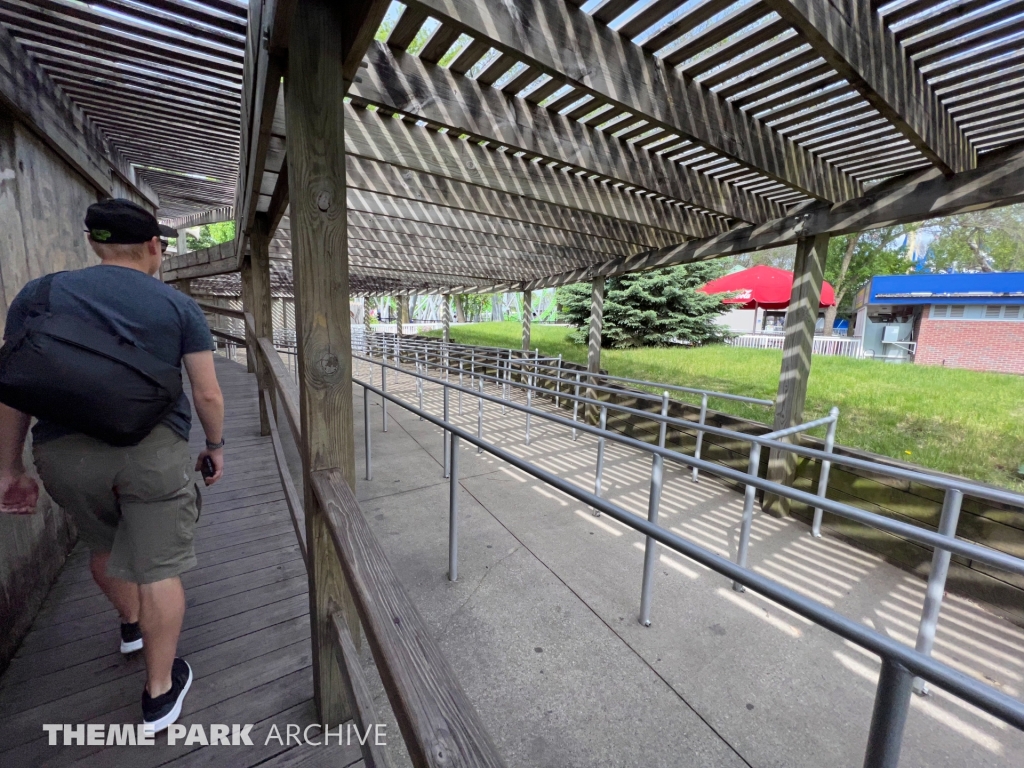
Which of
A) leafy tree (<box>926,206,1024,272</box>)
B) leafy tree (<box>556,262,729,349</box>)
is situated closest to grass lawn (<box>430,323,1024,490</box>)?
leafy tree (<box>556,262,729,349</box>)

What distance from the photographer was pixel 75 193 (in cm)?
248

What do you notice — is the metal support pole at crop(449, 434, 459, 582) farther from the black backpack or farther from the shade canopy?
the shade canopy

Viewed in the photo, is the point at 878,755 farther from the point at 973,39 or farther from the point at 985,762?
the point at 973,39

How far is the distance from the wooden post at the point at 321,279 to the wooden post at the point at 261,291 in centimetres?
288

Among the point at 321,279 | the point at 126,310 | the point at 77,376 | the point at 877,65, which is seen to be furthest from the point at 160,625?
the point at 877,65

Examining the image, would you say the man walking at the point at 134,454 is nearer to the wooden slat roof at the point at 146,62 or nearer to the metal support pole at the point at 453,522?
the wooden slat roof at the point at 146,62

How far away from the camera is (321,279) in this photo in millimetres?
1276

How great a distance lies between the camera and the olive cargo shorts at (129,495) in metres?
1.24

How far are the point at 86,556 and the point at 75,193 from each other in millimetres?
2008

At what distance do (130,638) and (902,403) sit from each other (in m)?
6.70

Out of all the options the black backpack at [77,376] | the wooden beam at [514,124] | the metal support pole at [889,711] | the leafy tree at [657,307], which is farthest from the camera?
the leafy tree at [657,307]

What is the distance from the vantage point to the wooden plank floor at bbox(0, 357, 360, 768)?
138cm

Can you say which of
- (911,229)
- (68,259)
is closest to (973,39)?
(68,259)

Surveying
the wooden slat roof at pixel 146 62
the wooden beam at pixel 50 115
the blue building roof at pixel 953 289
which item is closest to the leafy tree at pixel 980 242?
the blue building roof at pixel 953 289
